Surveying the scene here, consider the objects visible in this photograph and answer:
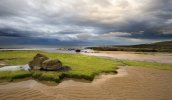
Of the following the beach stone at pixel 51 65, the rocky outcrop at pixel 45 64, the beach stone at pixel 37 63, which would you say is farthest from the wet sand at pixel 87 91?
the beach stone at pixel 37 63

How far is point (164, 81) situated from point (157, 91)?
17.9ft

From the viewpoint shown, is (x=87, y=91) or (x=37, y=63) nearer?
(x=87, y=91)

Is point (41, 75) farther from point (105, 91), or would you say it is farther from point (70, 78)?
point (105, 91)

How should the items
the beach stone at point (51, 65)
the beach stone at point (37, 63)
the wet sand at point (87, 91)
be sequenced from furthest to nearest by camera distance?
the beach stone at point (37, 63)
the beach stone at point (51, 65)
the wet sand at point (87, 91)

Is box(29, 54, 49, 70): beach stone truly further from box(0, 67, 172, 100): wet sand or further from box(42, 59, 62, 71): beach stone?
box(0, 67, 172, 100): wet sand

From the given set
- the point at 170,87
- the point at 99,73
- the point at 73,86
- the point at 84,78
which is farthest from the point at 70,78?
the point at 170,87

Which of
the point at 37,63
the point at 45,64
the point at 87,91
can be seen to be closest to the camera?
the point at 87,91

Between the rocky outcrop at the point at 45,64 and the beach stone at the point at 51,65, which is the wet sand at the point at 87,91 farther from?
the rocky outcrop at the point at 45,64

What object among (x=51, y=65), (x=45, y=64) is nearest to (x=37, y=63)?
(x=45, y=64)

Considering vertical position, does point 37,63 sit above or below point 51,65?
above

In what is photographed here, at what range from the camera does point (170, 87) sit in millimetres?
19703

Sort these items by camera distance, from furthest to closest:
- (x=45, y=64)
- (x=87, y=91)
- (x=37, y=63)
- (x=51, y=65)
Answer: (x=37, y=63) → (x=45, y=64) → (x=51, y=65) → (x=87, y=91)

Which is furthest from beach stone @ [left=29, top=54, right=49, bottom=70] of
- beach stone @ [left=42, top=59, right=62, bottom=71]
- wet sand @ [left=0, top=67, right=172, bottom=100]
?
wet sand @ [left=0, top=67, right=172, bottom=100]

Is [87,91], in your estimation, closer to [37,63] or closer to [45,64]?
[45,64]
